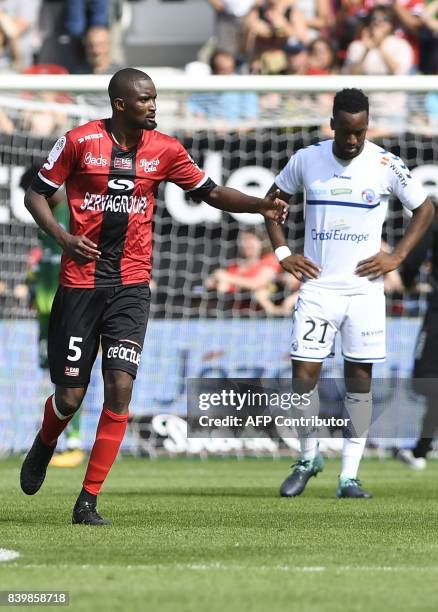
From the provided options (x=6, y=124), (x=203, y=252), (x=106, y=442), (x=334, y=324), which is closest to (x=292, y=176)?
(x=334, y=324)

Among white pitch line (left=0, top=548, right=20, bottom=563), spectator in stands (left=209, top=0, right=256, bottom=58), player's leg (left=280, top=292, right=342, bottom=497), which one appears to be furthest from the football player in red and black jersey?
spectator in stands (left=209, top=0, right=256, bottom=58)

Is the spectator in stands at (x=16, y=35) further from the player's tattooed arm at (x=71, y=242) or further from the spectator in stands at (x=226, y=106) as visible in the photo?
the player's tattooed arm at (x=71, y=242)

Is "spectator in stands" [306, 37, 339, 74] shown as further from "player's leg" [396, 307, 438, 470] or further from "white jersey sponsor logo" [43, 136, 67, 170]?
"white jersey sponsor logo" [43, 136, 67, 170]

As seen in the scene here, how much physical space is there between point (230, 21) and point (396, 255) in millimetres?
10402

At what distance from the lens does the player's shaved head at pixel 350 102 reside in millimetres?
8922

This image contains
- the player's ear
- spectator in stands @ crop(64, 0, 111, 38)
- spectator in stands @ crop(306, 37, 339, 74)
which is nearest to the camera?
the player's ear

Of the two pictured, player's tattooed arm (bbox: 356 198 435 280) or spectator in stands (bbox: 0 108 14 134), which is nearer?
player's tattooed arm (bbox: 356 198 435 280)

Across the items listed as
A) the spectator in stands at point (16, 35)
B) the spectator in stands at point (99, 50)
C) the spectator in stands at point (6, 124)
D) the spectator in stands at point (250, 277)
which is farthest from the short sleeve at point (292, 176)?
the spectator in stands at point (16, 35)

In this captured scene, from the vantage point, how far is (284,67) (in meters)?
16.5

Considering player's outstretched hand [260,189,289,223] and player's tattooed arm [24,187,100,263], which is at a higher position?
player's outstretched hand [260,189,289,223]

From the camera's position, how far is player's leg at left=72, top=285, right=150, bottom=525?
7344 mm

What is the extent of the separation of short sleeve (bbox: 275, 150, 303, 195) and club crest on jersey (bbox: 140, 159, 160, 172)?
2.02m

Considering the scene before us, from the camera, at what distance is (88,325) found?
7.50 meters

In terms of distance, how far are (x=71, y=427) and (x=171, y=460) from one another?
1.30m
